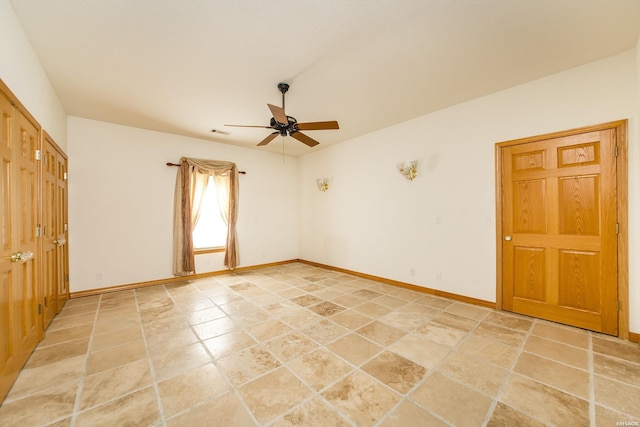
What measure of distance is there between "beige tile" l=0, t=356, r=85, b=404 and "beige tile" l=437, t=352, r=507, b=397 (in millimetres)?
3041

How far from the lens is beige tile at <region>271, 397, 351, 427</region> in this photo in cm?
158

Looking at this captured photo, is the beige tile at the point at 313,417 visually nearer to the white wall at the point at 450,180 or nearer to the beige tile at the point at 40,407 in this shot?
the beige tile at the point at 40,407

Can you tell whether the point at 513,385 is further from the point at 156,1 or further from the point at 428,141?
the point at 156,1

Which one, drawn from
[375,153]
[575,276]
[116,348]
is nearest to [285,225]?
[375,153]

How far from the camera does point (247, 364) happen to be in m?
2.21

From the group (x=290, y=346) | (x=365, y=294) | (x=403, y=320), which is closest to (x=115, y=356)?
(x=290, y=346)

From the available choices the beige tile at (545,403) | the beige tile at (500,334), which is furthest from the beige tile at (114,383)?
the beige tile at (500,334)

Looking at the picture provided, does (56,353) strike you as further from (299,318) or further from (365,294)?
(365,294)

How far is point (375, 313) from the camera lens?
3.31m

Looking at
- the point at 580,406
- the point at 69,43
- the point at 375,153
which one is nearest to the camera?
the point at 580,406

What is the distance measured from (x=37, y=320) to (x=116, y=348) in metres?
0.86

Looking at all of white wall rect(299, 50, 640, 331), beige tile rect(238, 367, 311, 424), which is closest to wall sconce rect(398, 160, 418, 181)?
white wall rect(299, 50, 640, 331)

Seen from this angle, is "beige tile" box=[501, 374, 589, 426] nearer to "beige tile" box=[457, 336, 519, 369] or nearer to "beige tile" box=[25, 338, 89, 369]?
"beige tile" box=[457, 336, 519, 369]

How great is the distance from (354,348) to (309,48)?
295cm
